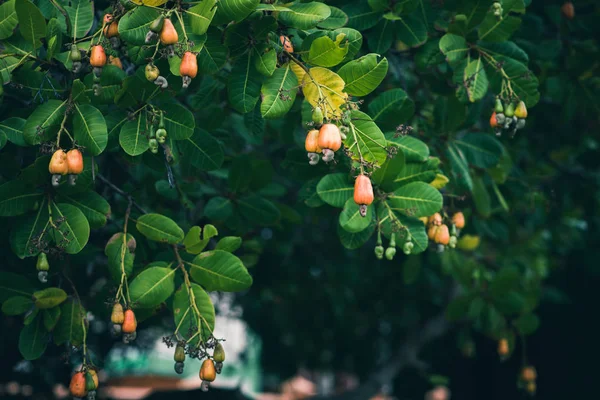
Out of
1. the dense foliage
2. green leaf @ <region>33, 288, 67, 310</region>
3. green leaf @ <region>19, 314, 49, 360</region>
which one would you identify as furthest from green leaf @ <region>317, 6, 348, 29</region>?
green leaf @ <region>19, 314, 49, 360</region>

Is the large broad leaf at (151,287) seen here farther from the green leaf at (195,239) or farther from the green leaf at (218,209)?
the green leaf at (218,209)

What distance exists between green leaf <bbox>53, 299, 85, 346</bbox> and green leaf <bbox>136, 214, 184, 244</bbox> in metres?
0.33

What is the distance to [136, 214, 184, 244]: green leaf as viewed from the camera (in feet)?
7.36

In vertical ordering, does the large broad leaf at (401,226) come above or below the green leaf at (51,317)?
above

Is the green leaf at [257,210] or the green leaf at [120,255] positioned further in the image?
the green leaf at [257,210]

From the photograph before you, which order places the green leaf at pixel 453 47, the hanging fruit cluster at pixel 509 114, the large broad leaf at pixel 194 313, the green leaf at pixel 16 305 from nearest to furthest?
the large broad leaf at pixel 194 313, the green leaf at pixel 16 305, the hanging fruit cluster at pixel 509 114, the green leaf at pixel 453 47

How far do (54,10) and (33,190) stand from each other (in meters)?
0.58

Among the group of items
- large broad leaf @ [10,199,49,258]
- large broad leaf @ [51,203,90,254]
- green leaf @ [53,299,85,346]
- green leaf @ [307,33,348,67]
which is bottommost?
green leaf @ [53,299,85,346]

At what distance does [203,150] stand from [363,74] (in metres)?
0.63

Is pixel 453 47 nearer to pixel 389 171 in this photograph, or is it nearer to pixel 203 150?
pixel 389 171

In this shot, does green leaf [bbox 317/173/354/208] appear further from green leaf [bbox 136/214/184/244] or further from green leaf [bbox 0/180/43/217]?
green leaf [bbox 0/180/43/217]

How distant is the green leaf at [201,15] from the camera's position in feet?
6.38

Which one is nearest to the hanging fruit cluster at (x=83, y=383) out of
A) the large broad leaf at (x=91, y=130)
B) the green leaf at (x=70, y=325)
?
the green leaf at (x=70, y=325)

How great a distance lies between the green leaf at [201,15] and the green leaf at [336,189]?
617 millimetres
